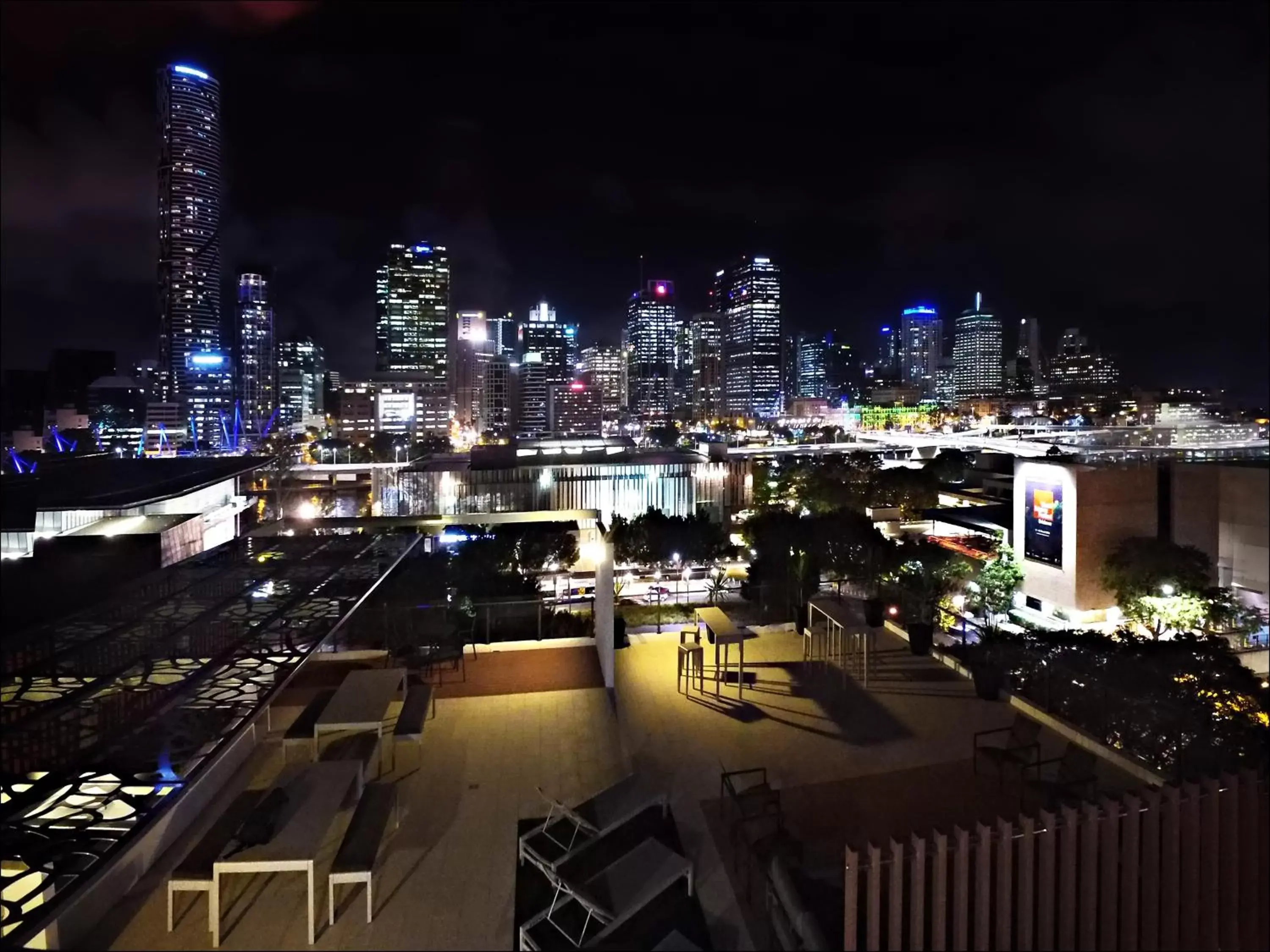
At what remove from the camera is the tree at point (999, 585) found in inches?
585

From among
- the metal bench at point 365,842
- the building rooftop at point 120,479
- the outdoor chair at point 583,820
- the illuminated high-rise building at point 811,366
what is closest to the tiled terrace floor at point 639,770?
the metal bench at point 365,842

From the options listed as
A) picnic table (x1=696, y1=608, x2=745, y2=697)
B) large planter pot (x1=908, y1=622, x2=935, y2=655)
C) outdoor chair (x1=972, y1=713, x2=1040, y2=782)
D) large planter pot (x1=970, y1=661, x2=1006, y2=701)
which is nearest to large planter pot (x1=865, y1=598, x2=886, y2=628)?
large planter pot (x1=908, y1=622, x2=935, y2=655)

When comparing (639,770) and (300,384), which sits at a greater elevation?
(300,384)

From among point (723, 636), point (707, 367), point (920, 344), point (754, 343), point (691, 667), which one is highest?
point (920, 344)

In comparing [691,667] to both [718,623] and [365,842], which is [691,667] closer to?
[718,623]

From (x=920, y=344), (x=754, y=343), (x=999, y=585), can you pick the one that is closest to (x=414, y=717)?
(x=999, y=585)

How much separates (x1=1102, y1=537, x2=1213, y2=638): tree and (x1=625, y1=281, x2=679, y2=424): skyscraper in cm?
12385

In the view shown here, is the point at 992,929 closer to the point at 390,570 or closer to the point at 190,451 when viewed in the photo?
the point at 390,570

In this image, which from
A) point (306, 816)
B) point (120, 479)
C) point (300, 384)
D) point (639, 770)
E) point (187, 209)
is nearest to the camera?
point (306, 816)

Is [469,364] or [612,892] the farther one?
[469,364]

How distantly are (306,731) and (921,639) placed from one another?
537 centimetres

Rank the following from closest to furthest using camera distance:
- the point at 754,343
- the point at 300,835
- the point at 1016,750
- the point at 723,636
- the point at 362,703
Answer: the point at 300,835
the point at 1016,750
the point at 362,703
the point at 723,636
the point at 754,343

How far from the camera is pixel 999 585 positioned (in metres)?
14.9

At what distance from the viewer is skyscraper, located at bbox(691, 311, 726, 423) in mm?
139500
